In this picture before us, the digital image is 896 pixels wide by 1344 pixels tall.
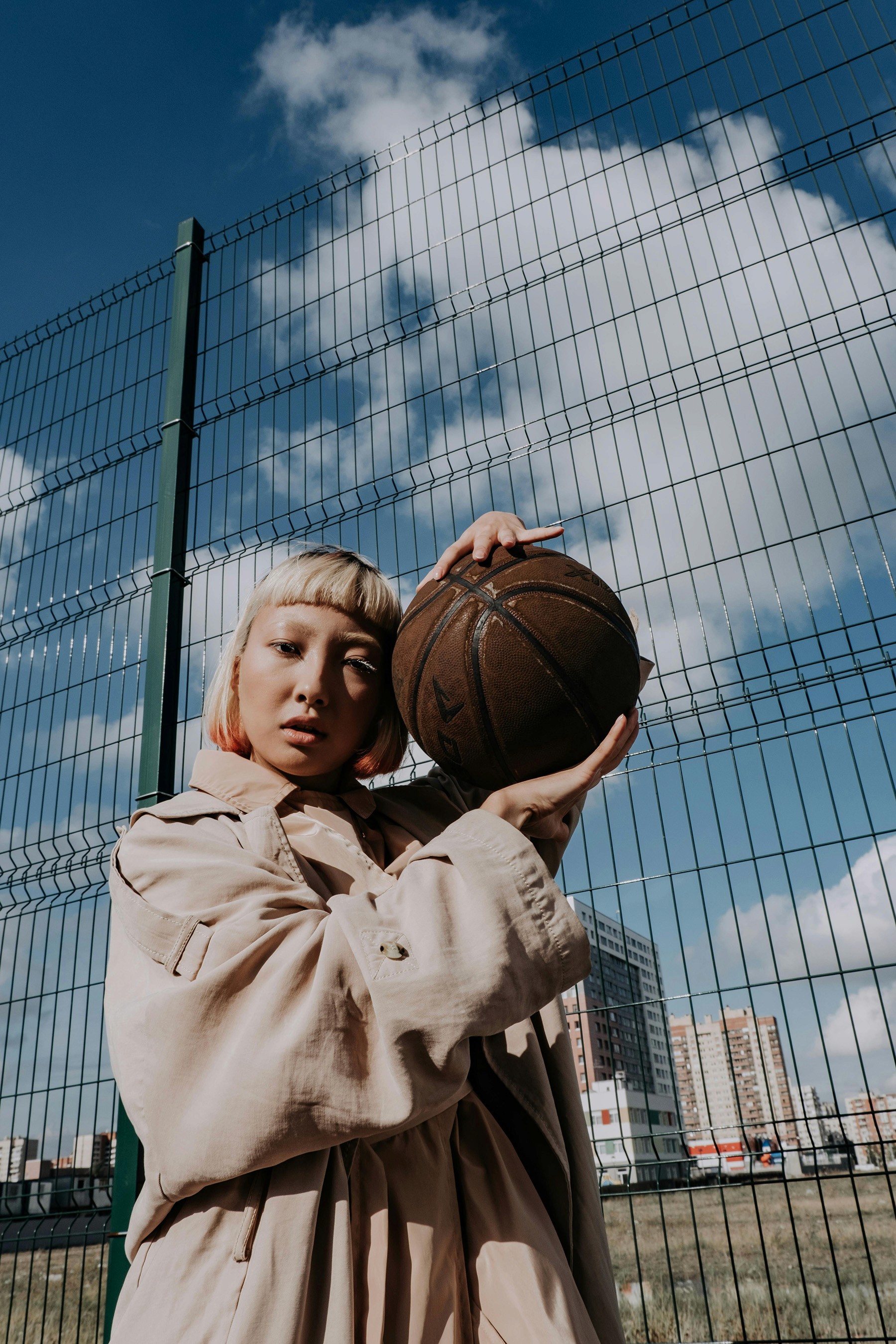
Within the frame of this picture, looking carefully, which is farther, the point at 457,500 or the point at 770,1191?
the point at 457,500

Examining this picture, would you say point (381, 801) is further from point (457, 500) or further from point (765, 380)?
point (765, 380)

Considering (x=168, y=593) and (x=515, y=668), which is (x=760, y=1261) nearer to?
(x=168, y=593)

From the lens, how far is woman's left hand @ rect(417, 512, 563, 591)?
1.93m

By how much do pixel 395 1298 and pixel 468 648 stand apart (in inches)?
41.1

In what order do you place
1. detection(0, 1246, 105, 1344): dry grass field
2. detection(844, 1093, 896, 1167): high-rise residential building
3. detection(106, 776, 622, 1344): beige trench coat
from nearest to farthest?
detection(106, 776, 622, 1344): beige trench coat → detection(844, 1093, 896, 1167): high-rise residential building → detection(0, 1246, 105, 1344): dry grass field

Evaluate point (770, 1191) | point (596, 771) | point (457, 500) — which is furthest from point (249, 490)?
point (770, 1191)

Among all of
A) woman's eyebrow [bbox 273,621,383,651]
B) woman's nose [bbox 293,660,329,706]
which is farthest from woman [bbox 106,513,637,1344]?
woman's eyebrow [bbox 273,621,383,651]

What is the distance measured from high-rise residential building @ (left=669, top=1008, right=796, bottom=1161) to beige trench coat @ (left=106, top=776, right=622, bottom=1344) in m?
2.33

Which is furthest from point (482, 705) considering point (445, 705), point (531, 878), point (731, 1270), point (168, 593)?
point (731, 1270)

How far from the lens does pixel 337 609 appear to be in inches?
76.5

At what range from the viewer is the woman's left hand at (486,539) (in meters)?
1.93

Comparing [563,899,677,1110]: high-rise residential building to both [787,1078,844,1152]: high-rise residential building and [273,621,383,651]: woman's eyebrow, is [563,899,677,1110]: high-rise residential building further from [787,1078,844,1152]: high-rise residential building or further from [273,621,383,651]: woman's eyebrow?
[273,621,383,651]: woman's eyebrow

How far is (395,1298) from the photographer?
1.25 m

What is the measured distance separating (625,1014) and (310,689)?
2253 mm
